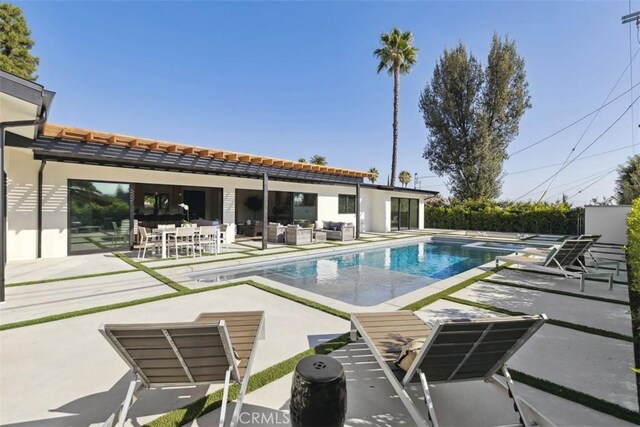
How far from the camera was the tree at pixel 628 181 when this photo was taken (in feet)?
60.2

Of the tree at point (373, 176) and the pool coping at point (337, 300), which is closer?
the pool coping at point (337, 300)

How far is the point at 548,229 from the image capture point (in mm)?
19797

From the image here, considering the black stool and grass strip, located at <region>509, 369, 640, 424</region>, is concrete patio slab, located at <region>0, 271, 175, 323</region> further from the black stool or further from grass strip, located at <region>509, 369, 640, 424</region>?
grass strip, located at <region>509, 369, 640, 424</region>

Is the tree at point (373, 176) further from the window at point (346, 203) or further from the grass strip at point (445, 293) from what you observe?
the grass strip at point (445, 293)

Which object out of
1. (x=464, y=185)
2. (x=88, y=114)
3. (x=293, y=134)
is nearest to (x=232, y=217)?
(x=88, y=114)

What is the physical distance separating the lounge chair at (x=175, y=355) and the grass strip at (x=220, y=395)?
281 mm

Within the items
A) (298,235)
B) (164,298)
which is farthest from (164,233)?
(298,235)

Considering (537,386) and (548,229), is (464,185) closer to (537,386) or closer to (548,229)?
(548,229)

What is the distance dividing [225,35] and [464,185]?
75.4ft

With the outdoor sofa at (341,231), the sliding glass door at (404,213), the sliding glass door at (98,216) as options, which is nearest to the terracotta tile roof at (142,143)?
the sliding glass door at (98,216)

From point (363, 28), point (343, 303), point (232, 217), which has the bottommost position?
point (343, 303)

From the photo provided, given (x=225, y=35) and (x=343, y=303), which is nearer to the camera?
(x=343, y=303)

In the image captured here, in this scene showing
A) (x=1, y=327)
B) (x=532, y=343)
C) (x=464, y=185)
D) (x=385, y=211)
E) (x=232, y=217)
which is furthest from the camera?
(x=464, y=185)

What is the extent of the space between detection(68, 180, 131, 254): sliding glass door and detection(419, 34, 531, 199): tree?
26.4 meters
